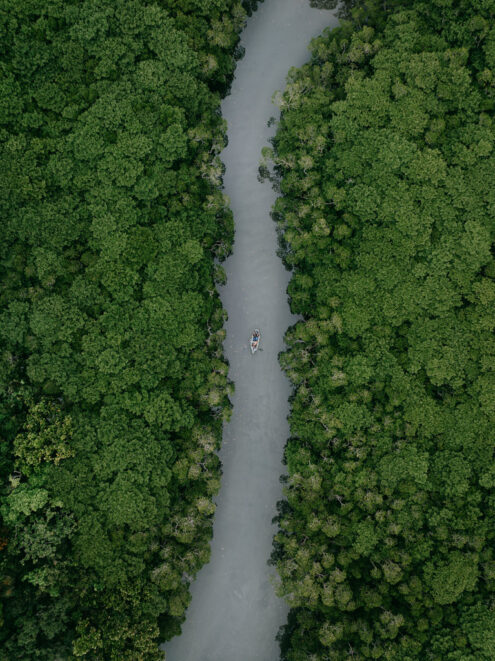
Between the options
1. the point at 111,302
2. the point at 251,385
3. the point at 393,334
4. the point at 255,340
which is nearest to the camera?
the point at 111,302

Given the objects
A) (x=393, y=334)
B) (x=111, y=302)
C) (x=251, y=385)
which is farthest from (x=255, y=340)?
(x=111, y=302)

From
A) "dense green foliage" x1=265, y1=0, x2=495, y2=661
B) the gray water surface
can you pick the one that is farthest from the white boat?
"dense green foliage" x1=265, y1=0, x2=495, y2=661

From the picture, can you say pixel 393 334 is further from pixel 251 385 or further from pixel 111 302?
pixel 111 302

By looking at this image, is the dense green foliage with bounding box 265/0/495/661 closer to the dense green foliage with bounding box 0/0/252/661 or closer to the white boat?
the white boat

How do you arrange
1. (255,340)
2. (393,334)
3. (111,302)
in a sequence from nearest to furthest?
(111,302) < (393,334) < (255,340)

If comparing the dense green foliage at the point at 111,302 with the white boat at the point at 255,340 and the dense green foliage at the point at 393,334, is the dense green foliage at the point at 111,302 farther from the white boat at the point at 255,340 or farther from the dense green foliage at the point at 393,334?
the dense green foliage at the point at 393,334

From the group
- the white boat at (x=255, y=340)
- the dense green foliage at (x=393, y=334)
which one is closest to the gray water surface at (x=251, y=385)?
the white boat at (x=255, y=340)
